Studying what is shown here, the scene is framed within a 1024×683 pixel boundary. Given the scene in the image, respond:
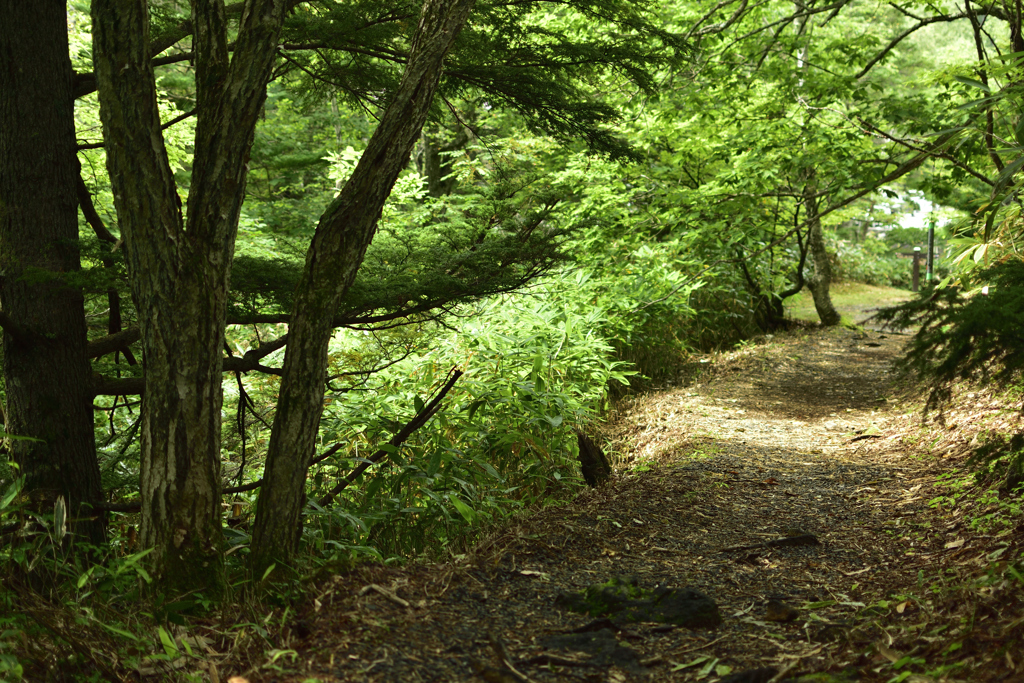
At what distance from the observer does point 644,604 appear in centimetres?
283

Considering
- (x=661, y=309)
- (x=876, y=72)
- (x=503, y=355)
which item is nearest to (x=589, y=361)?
(x=503, y=355)

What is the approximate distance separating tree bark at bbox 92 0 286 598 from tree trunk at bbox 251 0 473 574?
24 cm

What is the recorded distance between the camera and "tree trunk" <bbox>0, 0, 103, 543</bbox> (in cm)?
340

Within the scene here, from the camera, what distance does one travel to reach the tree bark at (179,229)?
8.39ft

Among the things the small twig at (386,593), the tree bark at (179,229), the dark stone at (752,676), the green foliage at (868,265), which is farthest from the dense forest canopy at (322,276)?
the green foliage at (868,265)

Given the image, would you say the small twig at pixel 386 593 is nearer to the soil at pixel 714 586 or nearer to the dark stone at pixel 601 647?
the soil at pixel 714 586

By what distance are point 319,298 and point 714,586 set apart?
6.73 feet

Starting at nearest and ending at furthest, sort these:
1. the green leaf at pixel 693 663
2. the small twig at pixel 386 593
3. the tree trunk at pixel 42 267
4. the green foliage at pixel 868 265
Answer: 1. the green leaf at pixel 693 663
2. the small twig at pixel 386 593
3. the tree trunk at pixel 42 267
4. the green foliage at pixel 868 265

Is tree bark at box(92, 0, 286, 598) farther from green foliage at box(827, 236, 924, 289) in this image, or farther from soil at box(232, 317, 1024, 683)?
green foliage at box(827, 236, 924, 289)

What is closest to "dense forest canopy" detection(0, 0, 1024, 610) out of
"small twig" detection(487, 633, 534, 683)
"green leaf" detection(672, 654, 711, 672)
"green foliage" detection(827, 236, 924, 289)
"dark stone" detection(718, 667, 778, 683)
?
"small twig" detection(487, 633, 534, 683)

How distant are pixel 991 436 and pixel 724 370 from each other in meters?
4.33

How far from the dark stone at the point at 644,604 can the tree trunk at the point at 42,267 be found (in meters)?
2.34

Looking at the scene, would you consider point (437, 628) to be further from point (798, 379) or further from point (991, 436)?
point (798, 379)

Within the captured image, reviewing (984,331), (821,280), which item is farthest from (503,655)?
(821,280)
